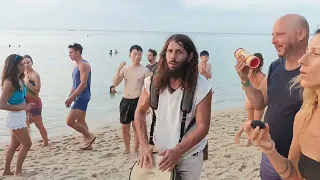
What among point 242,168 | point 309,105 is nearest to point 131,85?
point 242,168

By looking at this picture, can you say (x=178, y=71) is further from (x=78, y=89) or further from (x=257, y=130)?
(x=78, y=89)

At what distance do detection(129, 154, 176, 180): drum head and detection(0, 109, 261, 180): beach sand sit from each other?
2.79 m

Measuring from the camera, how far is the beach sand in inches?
228

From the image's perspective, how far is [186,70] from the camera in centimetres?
304

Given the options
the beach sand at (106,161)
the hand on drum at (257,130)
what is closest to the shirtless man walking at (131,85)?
the beach sand at (106,161)

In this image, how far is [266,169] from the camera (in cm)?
280

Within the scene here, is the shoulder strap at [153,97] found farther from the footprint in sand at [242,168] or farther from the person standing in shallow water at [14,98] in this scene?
the footprint in sand at [242,168]

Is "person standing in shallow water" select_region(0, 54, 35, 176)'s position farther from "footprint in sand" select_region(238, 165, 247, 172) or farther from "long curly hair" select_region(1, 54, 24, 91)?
"footprint in sand" select_region(238, 165, 247, 172)

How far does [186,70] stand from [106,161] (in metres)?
4.07

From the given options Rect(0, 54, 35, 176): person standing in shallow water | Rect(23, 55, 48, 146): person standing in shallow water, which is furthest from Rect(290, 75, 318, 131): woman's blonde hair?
Rect(23, 55, 48, 146): person standing in shallow water

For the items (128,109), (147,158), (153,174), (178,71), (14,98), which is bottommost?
(128,109)

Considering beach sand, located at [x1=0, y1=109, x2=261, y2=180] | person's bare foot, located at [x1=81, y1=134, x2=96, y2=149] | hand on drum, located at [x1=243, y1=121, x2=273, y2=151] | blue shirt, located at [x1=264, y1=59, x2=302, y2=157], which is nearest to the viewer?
hand on drum, located at [x1=243, y1=121, x2=273, y2=151]

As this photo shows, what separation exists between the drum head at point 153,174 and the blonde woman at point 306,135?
1080mm

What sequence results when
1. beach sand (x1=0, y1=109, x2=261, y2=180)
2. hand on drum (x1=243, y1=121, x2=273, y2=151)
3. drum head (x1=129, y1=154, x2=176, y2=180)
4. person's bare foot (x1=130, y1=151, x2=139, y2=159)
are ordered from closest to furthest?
hand on drum (x1=243, y1=121, x2=273, y2=151) < drum head (x1=129, y1=154, x2=176, y2=180) < beach sand (x1=0, y1=109, x2=261, y2=180) < person's bare foot (x1=130, y1=151, x2=139, y2=159)
